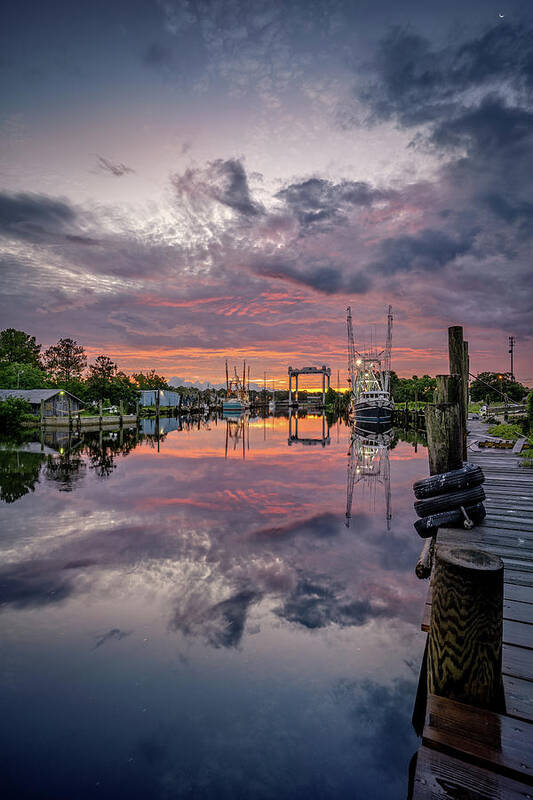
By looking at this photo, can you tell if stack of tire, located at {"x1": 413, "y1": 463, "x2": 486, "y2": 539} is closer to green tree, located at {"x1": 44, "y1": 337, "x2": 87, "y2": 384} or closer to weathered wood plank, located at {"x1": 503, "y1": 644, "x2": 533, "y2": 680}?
weathered wood plank, located at {"x1": 503, "y1": 644, "x2": 533, "y2": 680}

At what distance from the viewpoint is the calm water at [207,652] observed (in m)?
4.59

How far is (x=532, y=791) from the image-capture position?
241 cm

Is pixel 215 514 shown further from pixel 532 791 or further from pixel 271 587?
pixel 532 791

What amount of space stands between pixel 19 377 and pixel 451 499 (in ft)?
295

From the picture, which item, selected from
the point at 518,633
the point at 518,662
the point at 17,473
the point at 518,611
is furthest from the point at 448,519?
the point at 17,473

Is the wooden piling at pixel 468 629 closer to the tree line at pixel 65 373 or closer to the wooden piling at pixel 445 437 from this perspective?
the wooden piling at pixel 445 437

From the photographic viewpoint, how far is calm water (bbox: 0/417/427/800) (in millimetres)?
4586

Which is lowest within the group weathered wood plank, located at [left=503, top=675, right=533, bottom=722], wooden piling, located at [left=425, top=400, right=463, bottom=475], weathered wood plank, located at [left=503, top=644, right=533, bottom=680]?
weathered wood plank, located at [left=503, top=644, right=533, bottom=680]

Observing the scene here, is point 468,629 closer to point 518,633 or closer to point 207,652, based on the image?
point 518,633

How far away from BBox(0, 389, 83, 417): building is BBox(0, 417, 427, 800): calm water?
5613cm

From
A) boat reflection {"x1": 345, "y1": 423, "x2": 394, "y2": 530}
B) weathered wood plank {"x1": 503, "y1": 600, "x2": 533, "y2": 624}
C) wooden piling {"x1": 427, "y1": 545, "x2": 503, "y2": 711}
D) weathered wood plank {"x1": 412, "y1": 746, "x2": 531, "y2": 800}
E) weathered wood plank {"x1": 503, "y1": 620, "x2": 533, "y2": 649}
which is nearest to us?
weathered wood plank {"x1": 412, "y1": 746, "x2": 531, "y2": 800}

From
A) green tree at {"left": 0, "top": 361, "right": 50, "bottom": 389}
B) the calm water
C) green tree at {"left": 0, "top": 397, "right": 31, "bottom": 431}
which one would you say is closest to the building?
green tree at {"left": 0, "top": 397, "right": 31, "bottom": 431}

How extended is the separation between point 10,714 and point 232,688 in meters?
3.04

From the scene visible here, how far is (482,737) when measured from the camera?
9.00 feet
